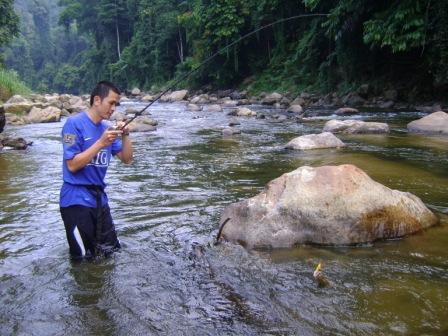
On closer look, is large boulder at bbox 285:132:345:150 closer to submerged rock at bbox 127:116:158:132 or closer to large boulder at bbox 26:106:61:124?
submerged rock at bbox 127:116:158:132

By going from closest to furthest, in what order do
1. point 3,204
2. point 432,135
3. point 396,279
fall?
point 396,279 < point 3,204 < point 432,135

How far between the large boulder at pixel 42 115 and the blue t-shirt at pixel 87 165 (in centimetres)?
1404

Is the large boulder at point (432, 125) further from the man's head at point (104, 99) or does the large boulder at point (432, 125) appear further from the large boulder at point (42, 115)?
the large boulder at point (42, 115)

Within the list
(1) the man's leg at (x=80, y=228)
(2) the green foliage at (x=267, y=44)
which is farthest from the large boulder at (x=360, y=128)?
(1) the man's leg at (x=80, y=228)

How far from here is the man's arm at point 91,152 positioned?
11.1ft

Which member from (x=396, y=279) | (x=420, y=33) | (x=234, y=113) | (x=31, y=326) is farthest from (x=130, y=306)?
(x=234, y=113)

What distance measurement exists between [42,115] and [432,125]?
1262 centimetres

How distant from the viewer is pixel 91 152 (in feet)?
11.3

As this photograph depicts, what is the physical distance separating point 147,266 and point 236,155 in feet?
17.4

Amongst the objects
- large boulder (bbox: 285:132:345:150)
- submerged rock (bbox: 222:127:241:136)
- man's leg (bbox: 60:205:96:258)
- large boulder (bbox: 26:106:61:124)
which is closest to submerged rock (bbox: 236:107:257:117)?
submerged rock (bbox: 222:127:241:136)

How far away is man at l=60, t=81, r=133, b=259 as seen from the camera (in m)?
3.59

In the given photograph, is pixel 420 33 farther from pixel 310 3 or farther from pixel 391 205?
pixel 391 205

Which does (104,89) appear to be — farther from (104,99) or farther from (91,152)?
(91,152)

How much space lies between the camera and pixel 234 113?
702 inches
